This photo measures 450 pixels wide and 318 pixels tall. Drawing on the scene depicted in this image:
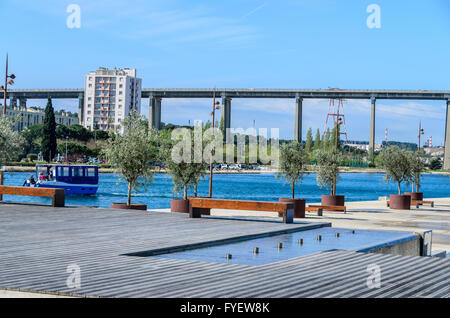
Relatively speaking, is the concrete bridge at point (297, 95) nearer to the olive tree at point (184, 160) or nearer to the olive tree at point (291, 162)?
the olive tree at point (291, 162)

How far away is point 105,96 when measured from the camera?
7274 inches

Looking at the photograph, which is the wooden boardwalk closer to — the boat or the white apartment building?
the boat

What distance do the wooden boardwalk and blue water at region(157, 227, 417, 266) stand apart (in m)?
0.41

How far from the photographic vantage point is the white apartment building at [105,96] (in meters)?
185

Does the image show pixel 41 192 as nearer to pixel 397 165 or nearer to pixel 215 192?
pixel 397 165

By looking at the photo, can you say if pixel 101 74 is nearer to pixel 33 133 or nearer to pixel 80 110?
pixel 80 110

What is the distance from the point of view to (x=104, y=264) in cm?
822

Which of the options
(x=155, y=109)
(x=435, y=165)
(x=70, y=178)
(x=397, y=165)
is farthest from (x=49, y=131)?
(x=435, y=165)

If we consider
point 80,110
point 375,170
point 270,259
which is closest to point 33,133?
point 80,110

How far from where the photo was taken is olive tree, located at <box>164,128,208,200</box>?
72.5ft

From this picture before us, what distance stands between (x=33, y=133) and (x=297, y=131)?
194 feet

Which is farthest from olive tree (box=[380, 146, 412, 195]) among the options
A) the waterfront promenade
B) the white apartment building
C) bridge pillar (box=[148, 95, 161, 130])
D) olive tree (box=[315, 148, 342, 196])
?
the white apartment building

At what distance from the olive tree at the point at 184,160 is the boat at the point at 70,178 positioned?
3525cm
